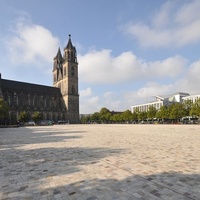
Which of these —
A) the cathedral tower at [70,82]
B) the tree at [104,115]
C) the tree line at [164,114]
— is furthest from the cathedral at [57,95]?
the tree line at [164,114]

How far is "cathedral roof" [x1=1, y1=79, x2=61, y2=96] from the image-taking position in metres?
99.4

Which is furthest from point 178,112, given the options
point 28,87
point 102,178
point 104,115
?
point 28,87

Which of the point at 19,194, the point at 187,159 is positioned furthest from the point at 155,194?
the point at 187,159

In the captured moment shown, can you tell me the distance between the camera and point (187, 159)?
24.8 feet

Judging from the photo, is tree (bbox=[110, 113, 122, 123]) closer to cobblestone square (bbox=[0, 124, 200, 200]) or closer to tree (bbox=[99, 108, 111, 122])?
tree (bbox=[99, 108, 111, 122])

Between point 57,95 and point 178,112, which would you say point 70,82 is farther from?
point 178,112

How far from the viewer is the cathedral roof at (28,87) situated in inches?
3912

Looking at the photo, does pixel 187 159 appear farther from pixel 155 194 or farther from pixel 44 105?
pixel 44 105

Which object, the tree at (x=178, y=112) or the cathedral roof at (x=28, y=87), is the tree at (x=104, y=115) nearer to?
the cathedral roof at (x=28, y=87)

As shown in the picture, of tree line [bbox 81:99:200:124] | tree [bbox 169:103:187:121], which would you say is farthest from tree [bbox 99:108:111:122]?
tree [bbox 169:103:187:121]

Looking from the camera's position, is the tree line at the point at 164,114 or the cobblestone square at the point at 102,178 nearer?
the cobblestone square at the point at 102,178

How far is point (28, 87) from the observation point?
107m

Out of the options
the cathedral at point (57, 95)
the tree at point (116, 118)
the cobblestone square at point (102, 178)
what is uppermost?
the cathedral at point (57, 95)

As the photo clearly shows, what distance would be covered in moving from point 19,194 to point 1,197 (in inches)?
13.9
